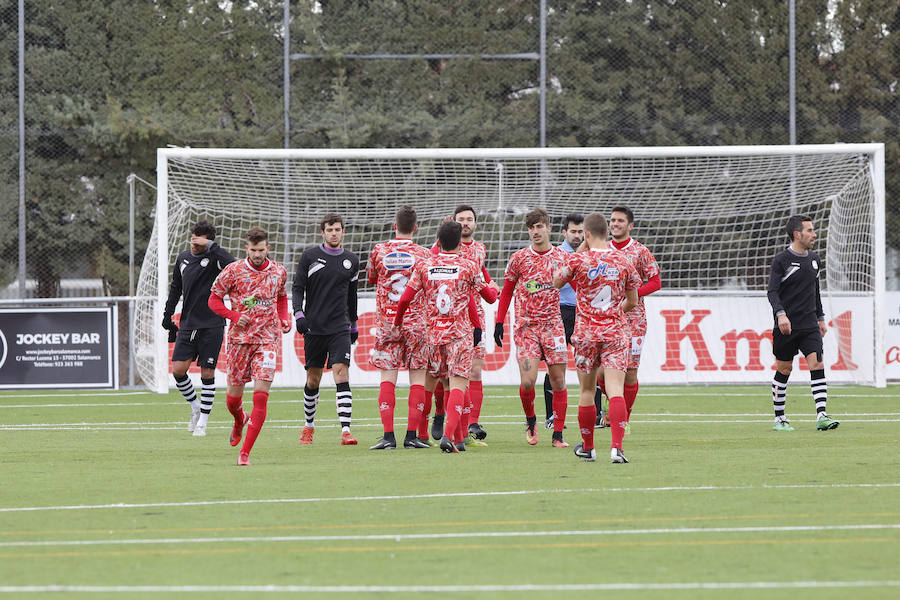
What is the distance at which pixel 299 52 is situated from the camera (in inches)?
986

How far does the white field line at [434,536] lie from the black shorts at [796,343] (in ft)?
20.1

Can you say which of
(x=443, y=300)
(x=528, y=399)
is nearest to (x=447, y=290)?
(x=443, y=300)

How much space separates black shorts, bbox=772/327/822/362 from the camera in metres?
12.8

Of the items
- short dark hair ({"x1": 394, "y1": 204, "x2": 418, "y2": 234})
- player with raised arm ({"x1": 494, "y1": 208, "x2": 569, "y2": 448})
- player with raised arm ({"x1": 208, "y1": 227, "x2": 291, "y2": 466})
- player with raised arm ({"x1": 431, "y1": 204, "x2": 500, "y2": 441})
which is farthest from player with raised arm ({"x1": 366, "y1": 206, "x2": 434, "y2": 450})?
player with raised arm ({"x1": 208, "y1": 227, "x2": 291, "y2": 466})

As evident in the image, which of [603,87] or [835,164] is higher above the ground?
[603,87]

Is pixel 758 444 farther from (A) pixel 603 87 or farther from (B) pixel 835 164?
(A) pixel 603 87

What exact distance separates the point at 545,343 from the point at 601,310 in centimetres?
162

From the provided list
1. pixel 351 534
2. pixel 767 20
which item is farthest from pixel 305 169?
pixel 351 534

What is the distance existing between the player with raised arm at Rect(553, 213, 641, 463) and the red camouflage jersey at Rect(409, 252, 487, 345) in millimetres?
1225

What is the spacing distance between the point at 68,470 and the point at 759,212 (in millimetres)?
13944

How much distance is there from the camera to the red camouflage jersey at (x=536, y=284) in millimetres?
11117

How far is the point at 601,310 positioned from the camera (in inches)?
375

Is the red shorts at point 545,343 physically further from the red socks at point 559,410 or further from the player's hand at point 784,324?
the player's hand at point 784,324

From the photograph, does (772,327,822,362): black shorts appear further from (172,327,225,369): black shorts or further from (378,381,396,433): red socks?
(172,327,225,369): black shorts
